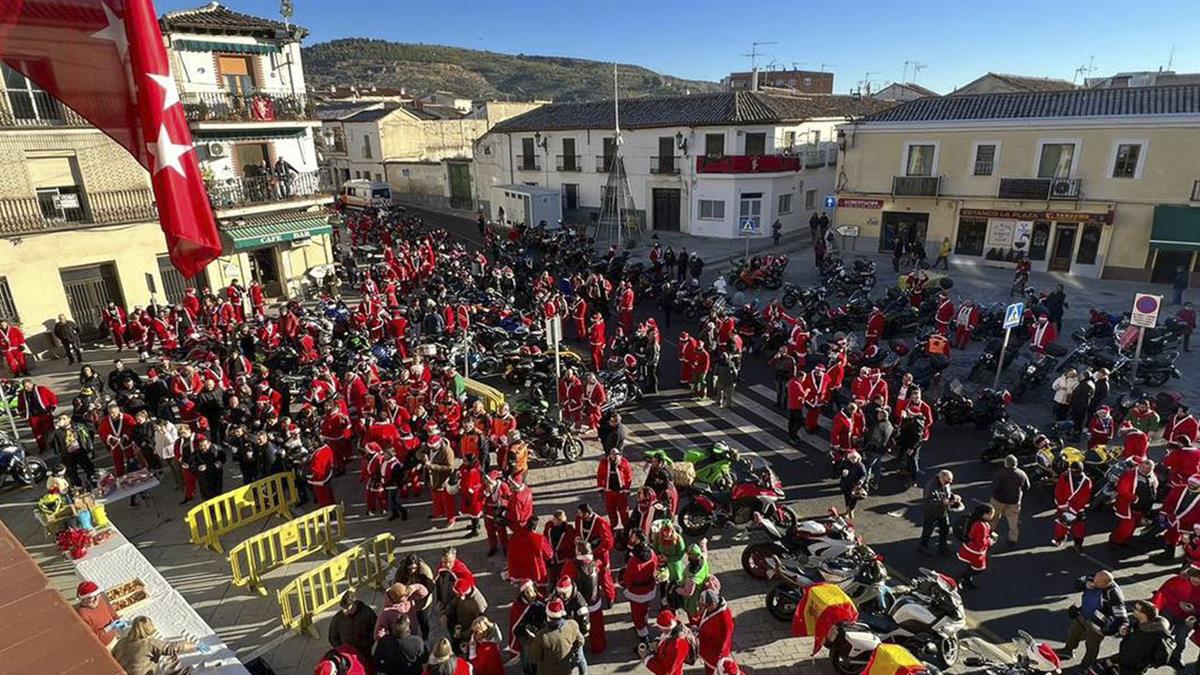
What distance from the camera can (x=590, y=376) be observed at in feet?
46.0

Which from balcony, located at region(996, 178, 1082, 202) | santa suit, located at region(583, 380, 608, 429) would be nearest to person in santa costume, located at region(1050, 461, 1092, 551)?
santa suit, located at region(583, 380, 608, 429)

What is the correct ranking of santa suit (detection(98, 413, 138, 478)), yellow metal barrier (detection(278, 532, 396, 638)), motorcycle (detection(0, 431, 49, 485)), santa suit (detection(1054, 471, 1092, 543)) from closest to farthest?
yellow metal barrier (detection(278, 532, 396, 638)), santa suit (detection(1054, 471, 1092, 543)), santa suit (detection(98, 413, 138, 478)), motorcycle (detection(0, 431, 49, 485))

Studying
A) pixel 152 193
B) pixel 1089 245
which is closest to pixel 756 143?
pixel 1089 245

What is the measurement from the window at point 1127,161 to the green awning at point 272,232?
3022cm

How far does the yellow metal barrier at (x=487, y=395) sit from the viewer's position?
13.8 metres

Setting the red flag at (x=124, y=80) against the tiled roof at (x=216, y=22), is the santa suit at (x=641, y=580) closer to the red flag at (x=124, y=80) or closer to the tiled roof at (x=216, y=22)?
the red flag at (x=124, y=80)

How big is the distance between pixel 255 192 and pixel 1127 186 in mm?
Result: 32414

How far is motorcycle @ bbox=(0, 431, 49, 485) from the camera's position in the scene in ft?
40.1

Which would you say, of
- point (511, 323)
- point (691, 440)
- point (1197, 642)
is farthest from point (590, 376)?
point (1197, 642)

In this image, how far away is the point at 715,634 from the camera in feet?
23.3

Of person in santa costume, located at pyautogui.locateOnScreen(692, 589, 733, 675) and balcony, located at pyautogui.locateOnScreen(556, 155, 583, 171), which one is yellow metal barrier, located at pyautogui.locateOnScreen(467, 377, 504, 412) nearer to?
person in santa costume, located at pyautogui.locateOnScreen(692, 589, 733, 675)

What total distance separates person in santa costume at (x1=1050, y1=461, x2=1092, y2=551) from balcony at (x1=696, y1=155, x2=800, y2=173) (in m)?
25.8

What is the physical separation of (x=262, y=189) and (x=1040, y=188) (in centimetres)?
3004

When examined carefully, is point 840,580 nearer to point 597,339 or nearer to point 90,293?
point 597,339
